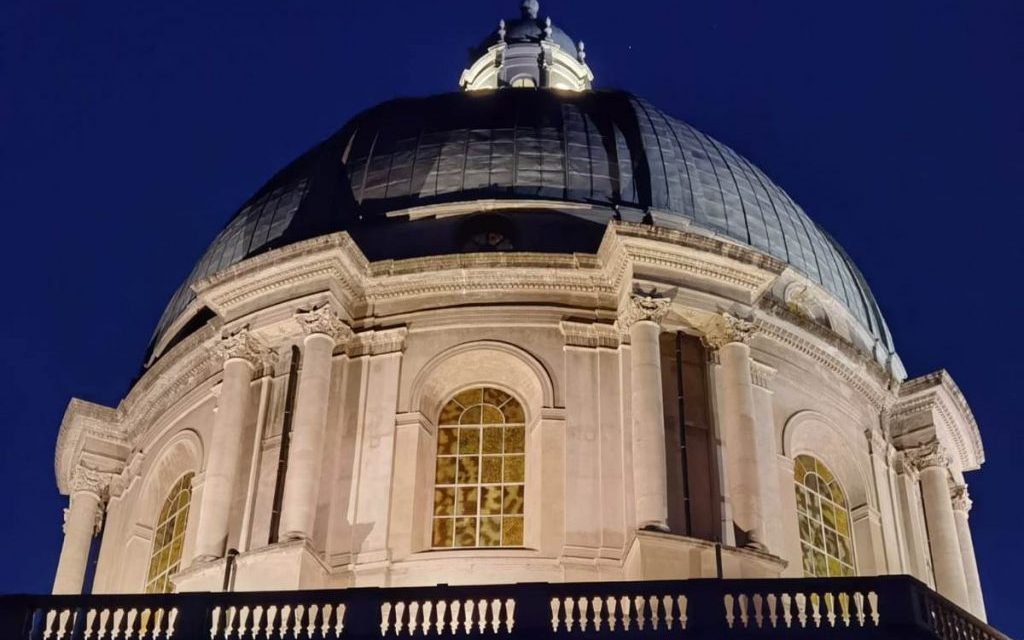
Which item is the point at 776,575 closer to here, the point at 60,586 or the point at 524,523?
the point at 524,523

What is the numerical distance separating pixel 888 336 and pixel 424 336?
12.7 meters

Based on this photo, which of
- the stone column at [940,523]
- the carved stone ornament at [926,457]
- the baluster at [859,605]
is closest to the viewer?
the baluster at [859,605]

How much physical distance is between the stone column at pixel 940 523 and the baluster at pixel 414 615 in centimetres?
1556

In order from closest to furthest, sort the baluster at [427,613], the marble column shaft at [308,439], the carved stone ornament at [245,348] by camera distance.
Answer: the baluster at [427,613]
the marble column shaft at [308,439]
the carved stone ornament at [245,348]

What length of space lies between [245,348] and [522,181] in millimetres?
7063

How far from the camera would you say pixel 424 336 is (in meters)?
31.7

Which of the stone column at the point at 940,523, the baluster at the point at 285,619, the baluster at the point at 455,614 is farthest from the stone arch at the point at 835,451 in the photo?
the baluster at the point at 285,619

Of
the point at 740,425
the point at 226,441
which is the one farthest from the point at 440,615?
the point at 740,425

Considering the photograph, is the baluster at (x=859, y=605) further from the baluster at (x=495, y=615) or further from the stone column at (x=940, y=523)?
the stone column at (x=940, y=523)

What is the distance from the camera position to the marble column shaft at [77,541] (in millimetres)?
35500

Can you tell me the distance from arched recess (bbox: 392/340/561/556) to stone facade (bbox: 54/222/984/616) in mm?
43

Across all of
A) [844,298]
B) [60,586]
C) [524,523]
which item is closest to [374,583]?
[524,523]

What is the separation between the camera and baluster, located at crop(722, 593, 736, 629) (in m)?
21.4

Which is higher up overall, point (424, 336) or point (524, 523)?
point (424, 336)
